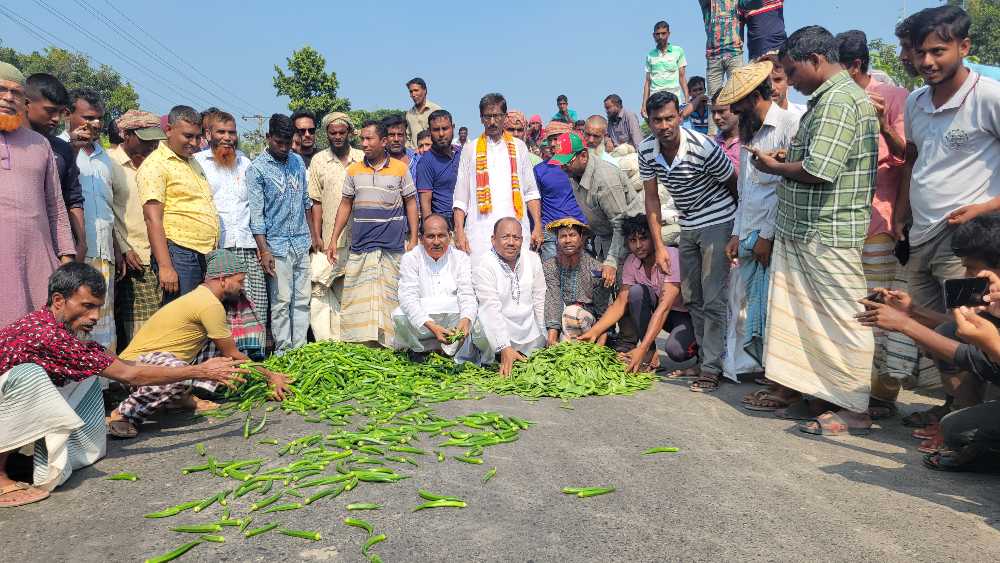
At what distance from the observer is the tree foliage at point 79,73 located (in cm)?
4712

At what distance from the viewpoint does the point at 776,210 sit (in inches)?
211

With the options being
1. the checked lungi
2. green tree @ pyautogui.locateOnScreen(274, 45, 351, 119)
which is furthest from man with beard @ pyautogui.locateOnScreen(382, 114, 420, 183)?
green tree @ pyautogui.locateOnScreen(274, 45, 351, 119)

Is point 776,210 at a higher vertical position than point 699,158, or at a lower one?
lower

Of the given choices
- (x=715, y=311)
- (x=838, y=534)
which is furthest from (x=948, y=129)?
(x=838, y=534)

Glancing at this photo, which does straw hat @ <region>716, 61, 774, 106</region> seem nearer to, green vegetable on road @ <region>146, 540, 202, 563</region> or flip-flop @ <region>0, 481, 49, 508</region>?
green vegetable on road @ <region>146, 540, 202, 563</region>

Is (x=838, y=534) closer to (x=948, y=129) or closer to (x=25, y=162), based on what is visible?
(x=948, y=129)

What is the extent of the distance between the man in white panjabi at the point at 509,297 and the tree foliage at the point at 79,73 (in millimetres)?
47241

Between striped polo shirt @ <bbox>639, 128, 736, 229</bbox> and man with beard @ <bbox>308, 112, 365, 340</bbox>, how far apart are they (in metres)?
3.70

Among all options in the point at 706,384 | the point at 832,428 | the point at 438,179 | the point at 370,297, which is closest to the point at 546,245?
the point at 438,179

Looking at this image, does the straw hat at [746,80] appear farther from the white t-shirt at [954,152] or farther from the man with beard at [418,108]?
the man with beard at [418,108]

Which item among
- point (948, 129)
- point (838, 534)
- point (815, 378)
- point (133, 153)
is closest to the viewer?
point (838, 534)

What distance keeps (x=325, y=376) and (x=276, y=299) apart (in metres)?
1.49

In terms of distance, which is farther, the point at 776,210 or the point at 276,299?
the point at 276,299

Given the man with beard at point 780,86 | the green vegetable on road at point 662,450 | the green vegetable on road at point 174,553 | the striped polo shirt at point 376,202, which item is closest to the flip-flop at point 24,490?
the green vegetable on road at point 174,553
